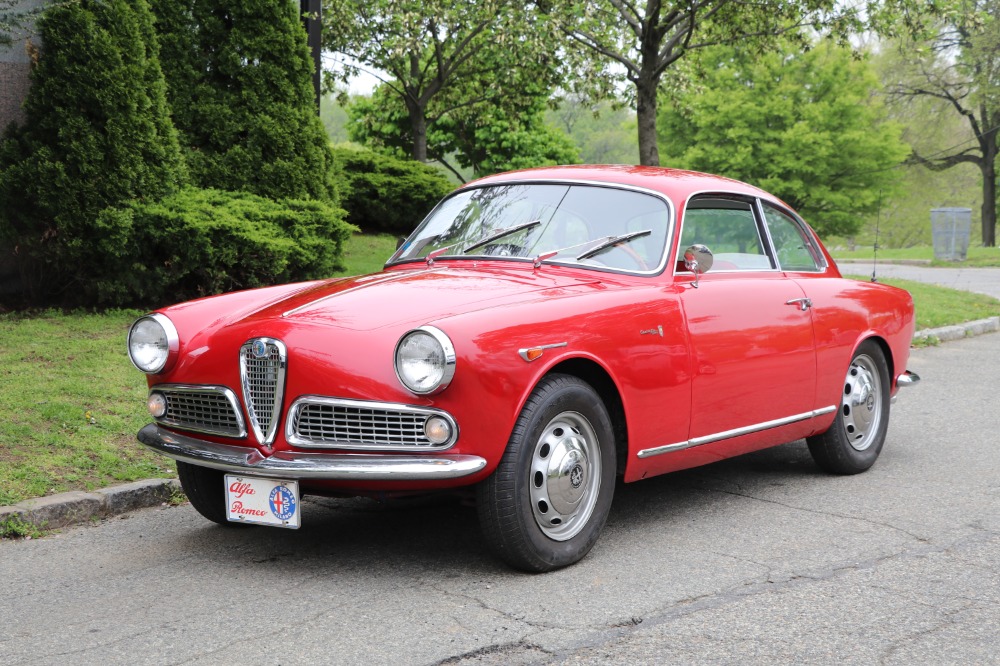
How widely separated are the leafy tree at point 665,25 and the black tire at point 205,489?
421 inches

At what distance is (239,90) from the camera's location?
11.4m

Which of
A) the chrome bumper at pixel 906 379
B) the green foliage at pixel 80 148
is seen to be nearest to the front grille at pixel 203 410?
the chrome bumper at pixel 906 379

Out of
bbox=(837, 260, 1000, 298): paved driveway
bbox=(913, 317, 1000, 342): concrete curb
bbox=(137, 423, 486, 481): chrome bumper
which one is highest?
bbox=(137, 423, 486, 481): chrome bumper

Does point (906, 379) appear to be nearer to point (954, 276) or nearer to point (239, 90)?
point (239, 90)

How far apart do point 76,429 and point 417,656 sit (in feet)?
11.8

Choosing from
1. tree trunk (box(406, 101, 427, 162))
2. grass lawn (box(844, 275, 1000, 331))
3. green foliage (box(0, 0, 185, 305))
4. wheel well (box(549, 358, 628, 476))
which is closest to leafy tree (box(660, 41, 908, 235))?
tree trunk (box(406, 101, 427, 162))

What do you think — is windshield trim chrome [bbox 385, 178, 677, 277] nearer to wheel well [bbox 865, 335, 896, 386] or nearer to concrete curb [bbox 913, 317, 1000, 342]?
wheel well [bbox 865, 335, 896, 386]

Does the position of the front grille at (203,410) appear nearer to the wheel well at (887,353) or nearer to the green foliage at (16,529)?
the green foliage at (16,529)

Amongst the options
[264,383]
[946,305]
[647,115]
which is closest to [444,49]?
[647,115]

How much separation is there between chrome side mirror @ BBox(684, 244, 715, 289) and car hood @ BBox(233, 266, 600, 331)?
1.68ft

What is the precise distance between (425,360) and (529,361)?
0.42 m

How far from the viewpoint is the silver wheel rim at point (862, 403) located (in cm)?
622

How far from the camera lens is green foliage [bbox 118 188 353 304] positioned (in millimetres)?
9461

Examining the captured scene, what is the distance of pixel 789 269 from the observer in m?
Result: 6.03
